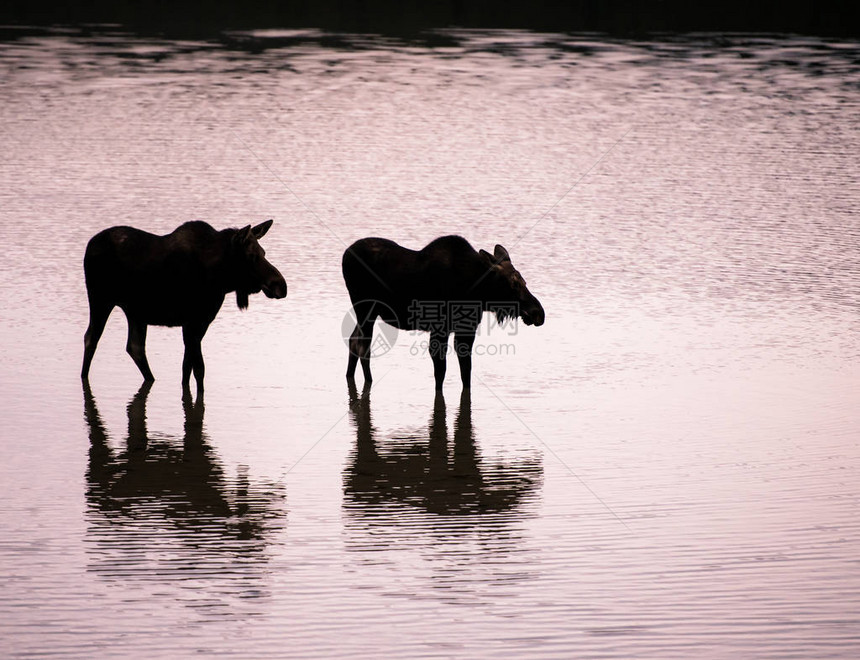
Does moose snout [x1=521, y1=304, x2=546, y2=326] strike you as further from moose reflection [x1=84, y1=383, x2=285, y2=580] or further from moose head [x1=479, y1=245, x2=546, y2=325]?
moose reflection [x1=84, y1=383, x2=285, y2=580]

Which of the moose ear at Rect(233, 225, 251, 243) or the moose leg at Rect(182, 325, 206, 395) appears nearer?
the moose ear at Rect(233, 225, 251, 243)

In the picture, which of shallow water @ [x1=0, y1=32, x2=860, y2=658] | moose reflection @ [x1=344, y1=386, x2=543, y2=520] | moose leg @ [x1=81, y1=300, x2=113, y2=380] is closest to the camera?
shallow water @ [x1=0, y1=32, x2=860, y2=658]

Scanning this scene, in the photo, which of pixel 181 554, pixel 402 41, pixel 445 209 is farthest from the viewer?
pixel 402 41

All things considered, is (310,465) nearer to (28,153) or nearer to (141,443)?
(141,443)

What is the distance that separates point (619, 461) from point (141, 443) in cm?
340

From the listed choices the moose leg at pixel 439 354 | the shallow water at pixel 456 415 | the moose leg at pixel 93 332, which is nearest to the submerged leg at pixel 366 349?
the shallow water at pixel 456 415

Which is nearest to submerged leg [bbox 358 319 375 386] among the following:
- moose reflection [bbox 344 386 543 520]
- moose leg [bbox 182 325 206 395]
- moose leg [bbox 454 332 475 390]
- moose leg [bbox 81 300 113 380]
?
moose leg [bbox 454 332 475 390]

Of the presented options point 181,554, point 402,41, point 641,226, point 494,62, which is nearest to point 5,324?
point 181,554

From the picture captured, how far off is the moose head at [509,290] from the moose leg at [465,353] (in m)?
0.39

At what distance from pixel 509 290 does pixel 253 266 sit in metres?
2.08

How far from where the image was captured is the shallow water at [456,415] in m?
7.32

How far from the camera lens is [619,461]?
9.91m

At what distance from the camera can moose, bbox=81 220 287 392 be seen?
11.4m

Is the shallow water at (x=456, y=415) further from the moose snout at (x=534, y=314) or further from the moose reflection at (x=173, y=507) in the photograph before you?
the moose snout at (x=534, y=314)
